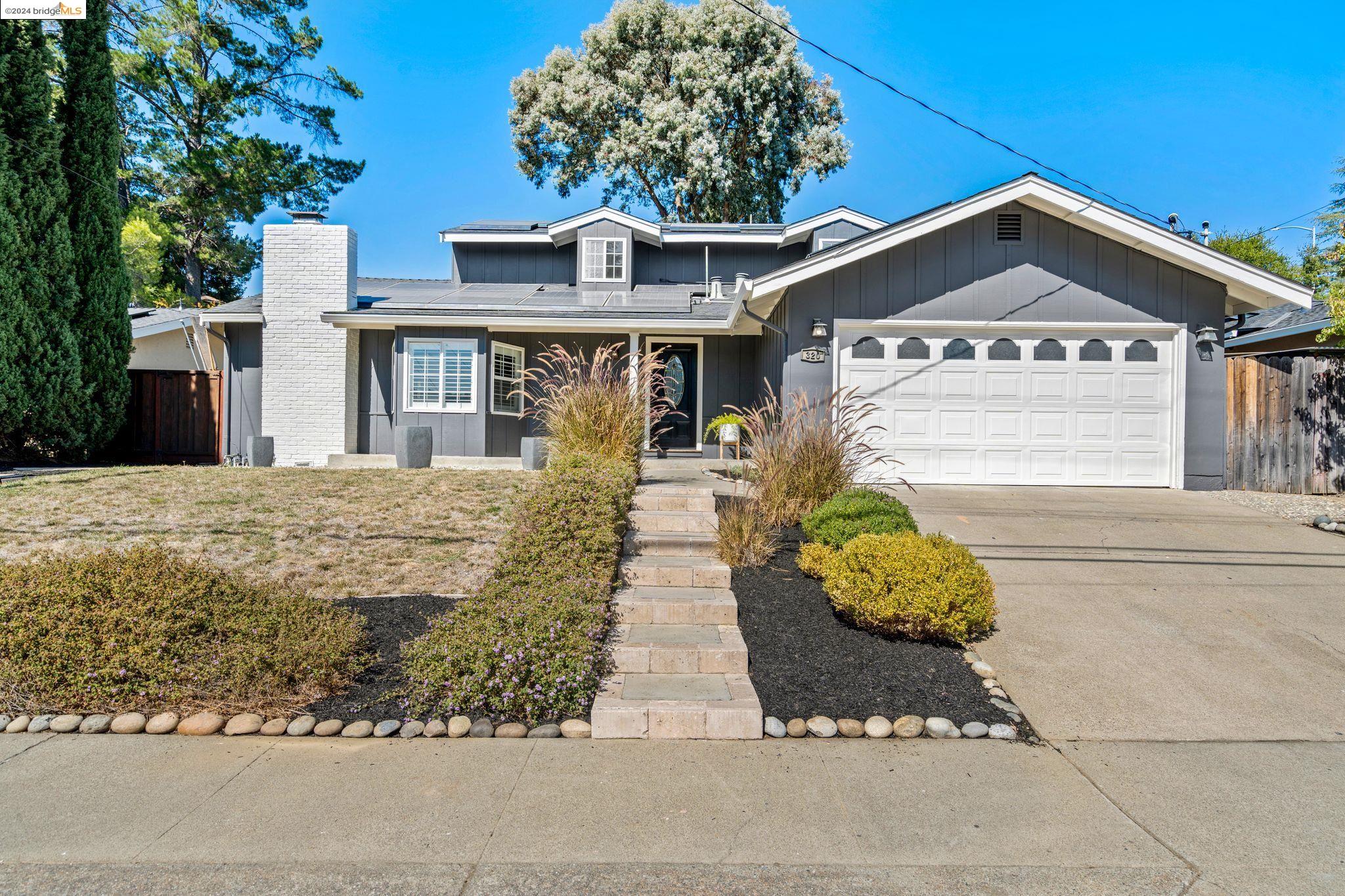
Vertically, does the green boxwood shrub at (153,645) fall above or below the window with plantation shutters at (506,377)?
below

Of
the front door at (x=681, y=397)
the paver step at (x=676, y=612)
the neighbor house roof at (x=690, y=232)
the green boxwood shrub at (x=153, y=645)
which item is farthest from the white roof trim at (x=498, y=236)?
the green boxwood shrub at (x=153, y=645)

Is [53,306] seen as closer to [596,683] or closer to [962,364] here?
[596,683]

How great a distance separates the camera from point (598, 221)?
606 inches

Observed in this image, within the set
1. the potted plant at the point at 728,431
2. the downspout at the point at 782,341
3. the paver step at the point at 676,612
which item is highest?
the downspout at the point at 782,341

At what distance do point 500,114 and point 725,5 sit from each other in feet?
27.9

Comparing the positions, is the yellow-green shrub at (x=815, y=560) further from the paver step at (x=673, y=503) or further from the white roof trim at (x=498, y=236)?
the white roof trim at (x=498, y=236)

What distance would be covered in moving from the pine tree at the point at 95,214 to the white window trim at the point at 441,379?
185 inches

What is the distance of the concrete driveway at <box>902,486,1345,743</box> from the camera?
13.2 ft

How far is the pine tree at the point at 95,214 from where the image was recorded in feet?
39.0

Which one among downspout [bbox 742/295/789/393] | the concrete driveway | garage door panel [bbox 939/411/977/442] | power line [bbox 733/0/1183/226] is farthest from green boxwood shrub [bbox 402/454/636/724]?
power line [bbox 733/0/1183/226]

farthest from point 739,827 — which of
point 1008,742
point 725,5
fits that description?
point 725,5

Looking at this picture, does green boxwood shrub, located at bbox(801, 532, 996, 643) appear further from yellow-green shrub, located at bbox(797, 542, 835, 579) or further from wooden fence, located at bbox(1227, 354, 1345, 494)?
wooden fence, located at bbox(1227, 354, 1345, 494)

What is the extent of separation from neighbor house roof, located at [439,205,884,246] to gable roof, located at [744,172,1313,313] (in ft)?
20.8

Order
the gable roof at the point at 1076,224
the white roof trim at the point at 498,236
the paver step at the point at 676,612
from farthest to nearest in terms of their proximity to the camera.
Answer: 1. the white roof trim at the point at 498,236
2. the gable roof at the point at 1076,224
3. the paver step at the point at 676,612
